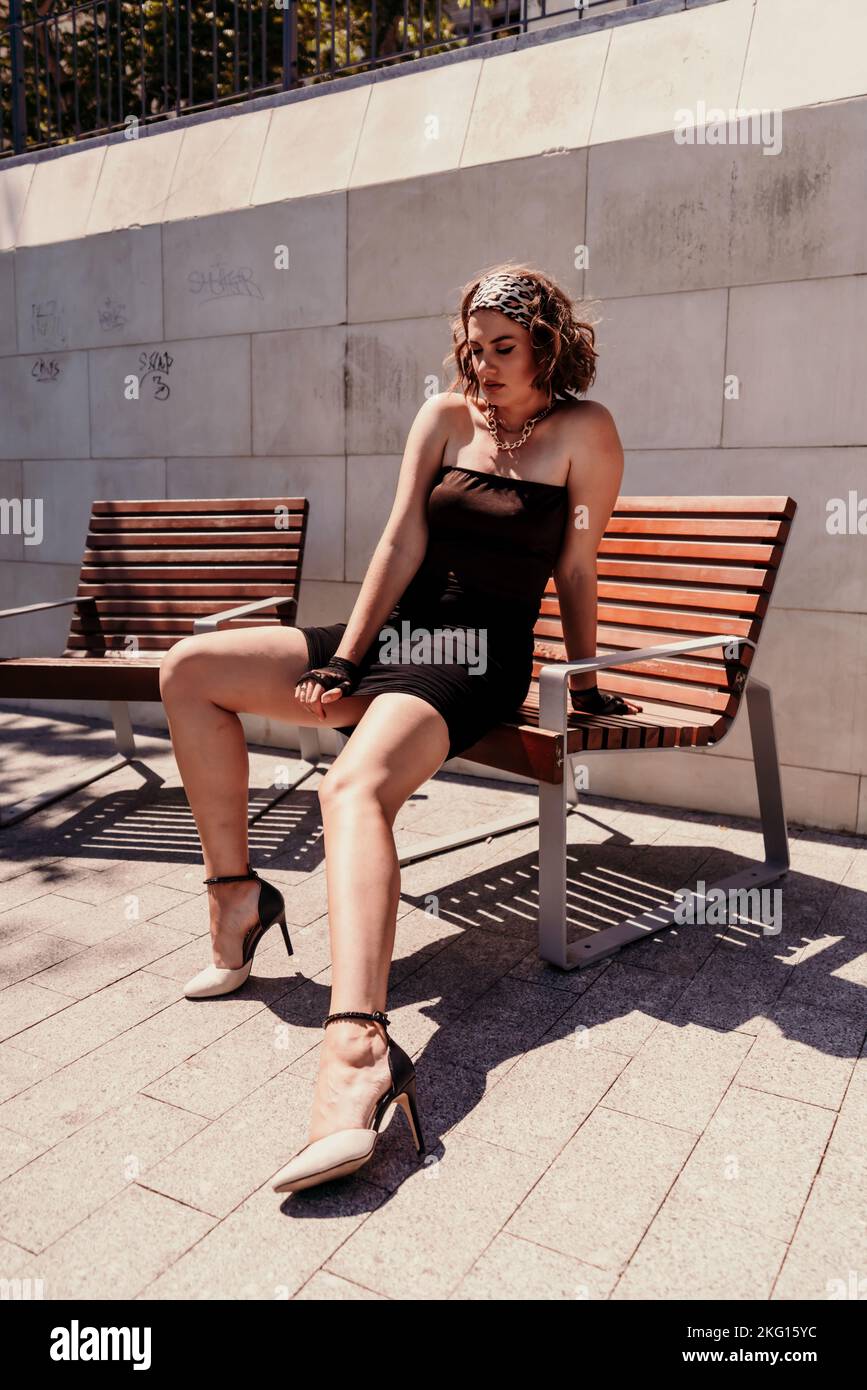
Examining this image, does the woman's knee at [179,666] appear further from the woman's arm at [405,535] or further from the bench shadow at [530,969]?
the bench shadow at [530,969]

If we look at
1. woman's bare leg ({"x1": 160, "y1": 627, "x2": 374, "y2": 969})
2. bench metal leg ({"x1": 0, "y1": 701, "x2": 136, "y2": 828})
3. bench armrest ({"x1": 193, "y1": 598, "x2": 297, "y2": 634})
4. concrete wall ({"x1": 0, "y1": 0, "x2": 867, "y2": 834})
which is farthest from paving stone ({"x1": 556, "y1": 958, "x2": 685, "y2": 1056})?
bench metal leg ({"x1": 0, "y1": 701, "x2": 136, "y2": 828})

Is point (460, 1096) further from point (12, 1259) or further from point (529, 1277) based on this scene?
point (12, 1259)

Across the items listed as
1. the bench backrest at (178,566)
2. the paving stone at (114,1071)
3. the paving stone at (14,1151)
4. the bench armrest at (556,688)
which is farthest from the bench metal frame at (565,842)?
the bench backrest at (178,566)

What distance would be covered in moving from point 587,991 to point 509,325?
1825 millimetres

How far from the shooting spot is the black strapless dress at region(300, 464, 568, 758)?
3.00 metres

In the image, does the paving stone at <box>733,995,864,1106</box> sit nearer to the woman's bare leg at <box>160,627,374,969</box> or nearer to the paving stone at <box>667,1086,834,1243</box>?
the paving stone at <box>667,1086,834,1243</box>

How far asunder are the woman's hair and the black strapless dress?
1.02 feet

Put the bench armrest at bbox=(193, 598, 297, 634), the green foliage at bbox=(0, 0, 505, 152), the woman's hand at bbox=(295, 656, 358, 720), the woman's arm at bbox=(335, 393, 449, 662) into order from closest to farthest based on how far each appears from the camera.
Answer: the woman's hand at bbox=(295, 656, 358, 720)
the woman's arm at bbox=(335, 393, 449, 662)
the bench armrest at bbox=(193, 598, 297, 634)
the green foliage at bbox=(0, 0, 505, 152)

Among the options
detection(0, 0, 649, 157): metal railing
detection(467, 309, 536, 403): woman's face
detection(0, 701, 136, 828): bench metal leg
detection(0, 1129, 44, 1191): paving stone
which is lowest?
detection(0, 1129, 44, 1191): paving stone

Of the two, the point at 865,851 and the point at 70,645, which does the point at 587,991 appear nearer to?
the point at 865,851

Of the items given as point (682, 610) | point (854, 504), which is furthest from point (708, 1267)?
point (854, 504)

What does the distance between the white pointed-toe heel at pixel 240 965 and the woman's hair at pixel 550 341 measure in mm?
1545

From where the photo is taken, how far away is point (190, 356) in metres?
5.66

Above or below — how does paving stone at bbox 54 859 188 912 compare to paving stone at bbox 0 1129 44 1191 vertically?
above
